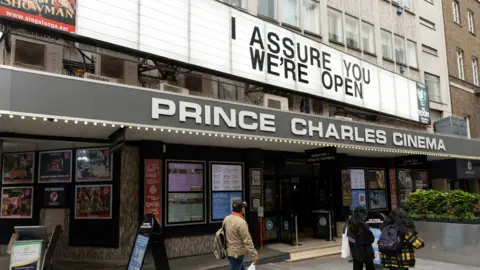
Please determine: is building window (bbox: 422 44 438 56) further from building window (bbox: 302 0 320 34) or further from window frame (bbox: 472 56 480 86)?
building window (bbox: 302 0 320 34)

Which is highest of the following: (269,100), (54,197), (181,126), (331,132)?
(269,100)

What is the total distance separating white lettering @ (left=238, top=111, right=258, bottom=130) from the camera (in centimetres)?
1005

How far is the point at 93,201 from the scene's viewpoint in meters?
10.8

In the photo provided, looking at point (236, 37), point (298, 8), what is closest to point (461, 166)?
point (298, 8)

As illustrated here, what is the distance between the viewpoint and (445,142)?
54.2 ft

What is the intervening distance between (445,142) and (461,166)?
246cm

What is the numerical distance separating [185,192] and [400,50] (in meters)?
14.4

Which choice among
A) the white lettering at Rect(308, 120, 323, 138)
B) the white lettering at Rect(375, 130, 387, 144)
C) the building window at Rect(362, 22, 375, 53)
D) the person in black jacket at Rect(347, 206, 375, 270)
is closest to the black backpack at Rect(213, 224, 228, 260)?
the person in black jacket at Rect(347, 206, 375, 270)

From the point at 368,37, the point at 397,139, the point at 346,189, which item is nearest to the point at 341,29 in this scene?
the point at 368,37

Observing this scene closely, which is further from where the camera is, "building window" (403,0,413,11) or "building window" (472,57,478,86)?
"building window" (472,57,478,86)

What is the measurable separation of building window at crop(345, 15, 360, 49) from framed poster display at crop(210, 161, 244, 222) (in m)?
8.71

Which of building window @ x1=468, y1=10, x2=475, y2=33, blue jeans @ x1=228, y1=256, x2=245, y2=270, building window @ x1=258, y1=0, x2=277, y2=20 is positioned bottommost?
blue jeans @ x1=228, y1=256, x2=245, y2=270

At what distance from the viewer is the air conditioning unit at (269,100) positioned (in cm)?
1330

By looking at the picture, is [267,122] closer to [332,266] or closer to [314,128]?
[314,128]
